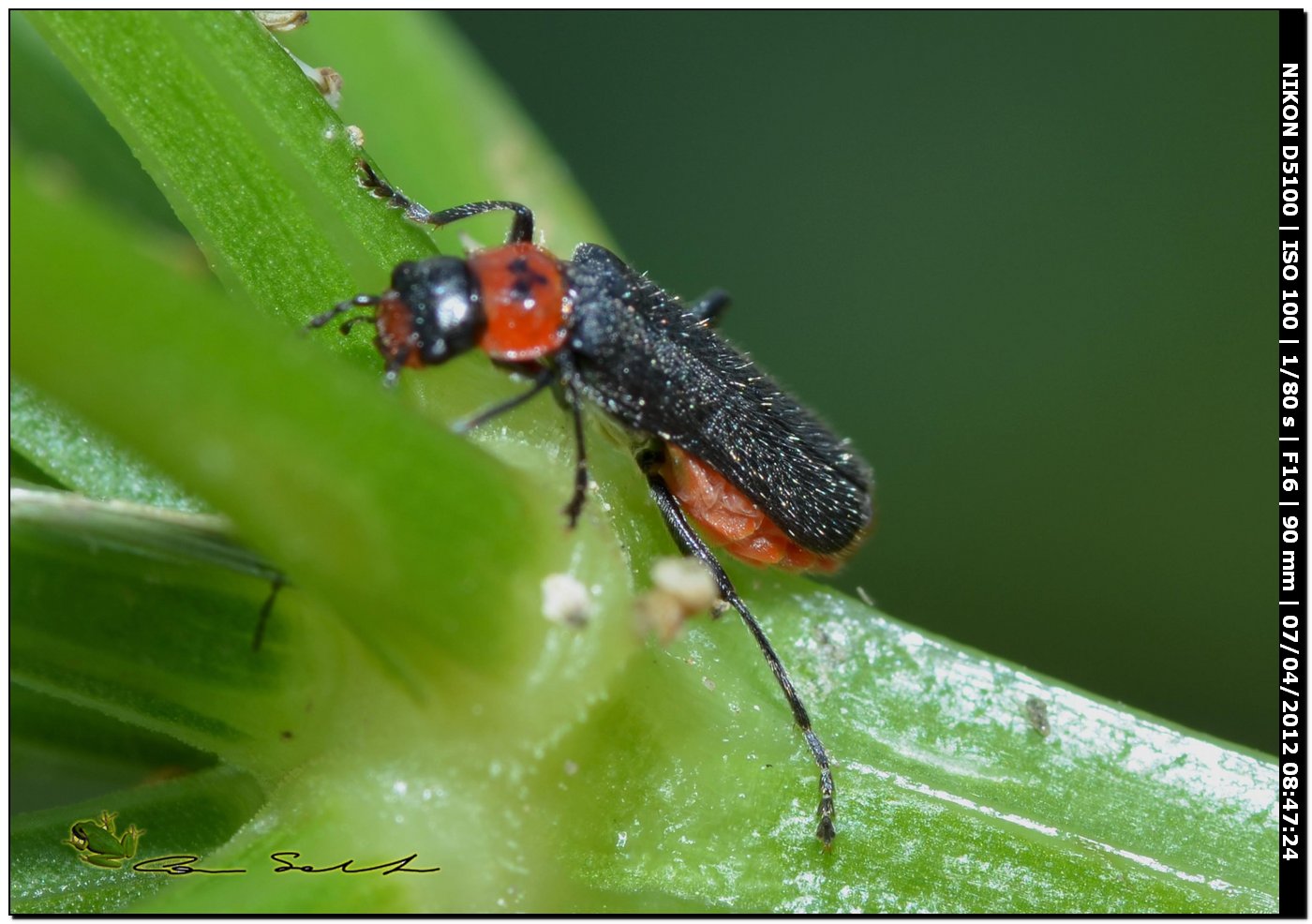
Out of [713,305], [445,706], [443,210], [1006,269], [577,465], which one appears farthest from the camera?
[1006,269]

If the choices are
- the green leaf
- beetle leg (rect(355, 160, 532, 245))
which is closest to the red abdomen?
the green leaf

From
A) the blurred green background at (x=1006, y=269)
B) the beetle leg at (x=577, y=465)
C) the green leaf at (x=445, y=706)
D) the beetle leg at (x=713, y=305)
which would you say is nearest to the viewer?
the green leaf at (x=445, y=706)

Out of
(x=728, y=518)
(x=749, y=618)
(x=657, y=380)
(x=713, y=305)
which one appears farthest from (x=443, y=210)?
(x=749, y=618)

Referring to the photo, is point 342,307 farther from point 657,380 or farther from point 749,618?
point 657,380

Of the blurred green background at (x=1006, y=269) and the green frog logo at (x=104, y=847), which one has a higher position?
the blurred green background at (x=1006, y=269)

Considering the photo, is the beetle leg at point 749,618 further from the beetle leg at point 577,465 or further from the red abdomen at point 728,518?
the beetle leg at point 577,465

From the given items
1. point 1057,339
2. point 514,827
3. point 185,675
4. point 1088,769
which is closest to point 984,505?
point 1057,339

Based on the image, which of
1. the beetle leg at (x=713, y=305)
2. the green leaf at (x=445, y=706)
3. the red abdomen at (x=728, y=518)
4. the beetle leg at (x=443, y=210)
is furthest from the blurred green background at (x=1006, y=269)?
the green leaf at (x=445, y=706)

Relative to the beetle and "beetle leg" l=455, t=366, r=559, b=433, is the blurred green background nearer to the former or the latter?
the beetle
